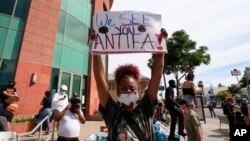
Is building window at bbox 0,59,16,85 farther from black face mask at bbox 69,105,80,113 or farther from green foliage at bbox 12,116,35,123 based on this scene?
black face mask at bbox 69,105,80,113

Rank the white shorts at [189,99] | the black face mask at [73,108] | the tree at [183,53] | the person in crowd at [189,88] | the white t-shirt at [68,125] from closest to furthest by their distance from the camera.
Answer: the white t-shirt at [68,125] → the black face mask at [73,108] → the white shorts at [189,99] → the person in crowd at [189,88] → the tree at [183,53]

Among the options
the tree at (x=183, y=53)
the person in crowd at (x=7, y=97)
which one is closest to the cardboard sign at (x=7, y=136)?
the person in crowd at (x=7, y=97)

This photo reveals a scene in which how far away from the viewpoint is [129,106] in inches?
73.1

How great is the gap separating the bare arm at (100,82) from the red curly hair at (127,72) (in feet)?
0.43

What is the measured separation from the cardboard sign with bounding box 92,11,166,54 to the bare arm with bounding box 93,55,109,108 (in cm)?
14

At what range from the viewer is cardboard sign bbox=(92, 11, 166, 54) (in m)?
2.25

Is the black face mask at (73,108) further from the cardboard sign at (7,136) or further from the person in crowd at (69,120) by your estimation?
the cardboard sign at (7,136)

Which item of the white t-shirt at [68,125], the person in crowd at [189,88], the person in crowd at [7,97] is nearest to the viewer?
the white t-shirt at [68,125]

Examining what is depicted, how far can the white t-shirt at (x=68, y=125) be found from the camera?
4.37m

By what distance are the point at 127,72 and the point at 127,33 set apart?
556 mm

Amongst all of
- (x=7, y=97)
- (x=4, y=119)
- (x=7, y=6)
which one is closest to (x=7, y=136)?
(x=4, y=119)

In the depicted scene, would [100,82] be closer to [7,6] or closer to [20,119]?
[20,119]

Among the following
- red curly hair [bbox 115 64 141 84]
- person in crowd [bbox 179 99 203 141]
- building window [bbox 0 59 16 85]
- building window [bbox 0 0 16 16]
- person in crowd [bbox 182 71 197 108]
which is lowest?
person in crowd [bbox 179 99 203 141]

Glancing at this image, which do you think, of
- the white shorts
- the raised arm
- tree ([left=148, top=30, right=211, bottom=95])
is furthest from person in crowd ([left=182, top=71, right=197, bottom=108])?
tree ([left=148, top=30, right=211, bottom=95])
